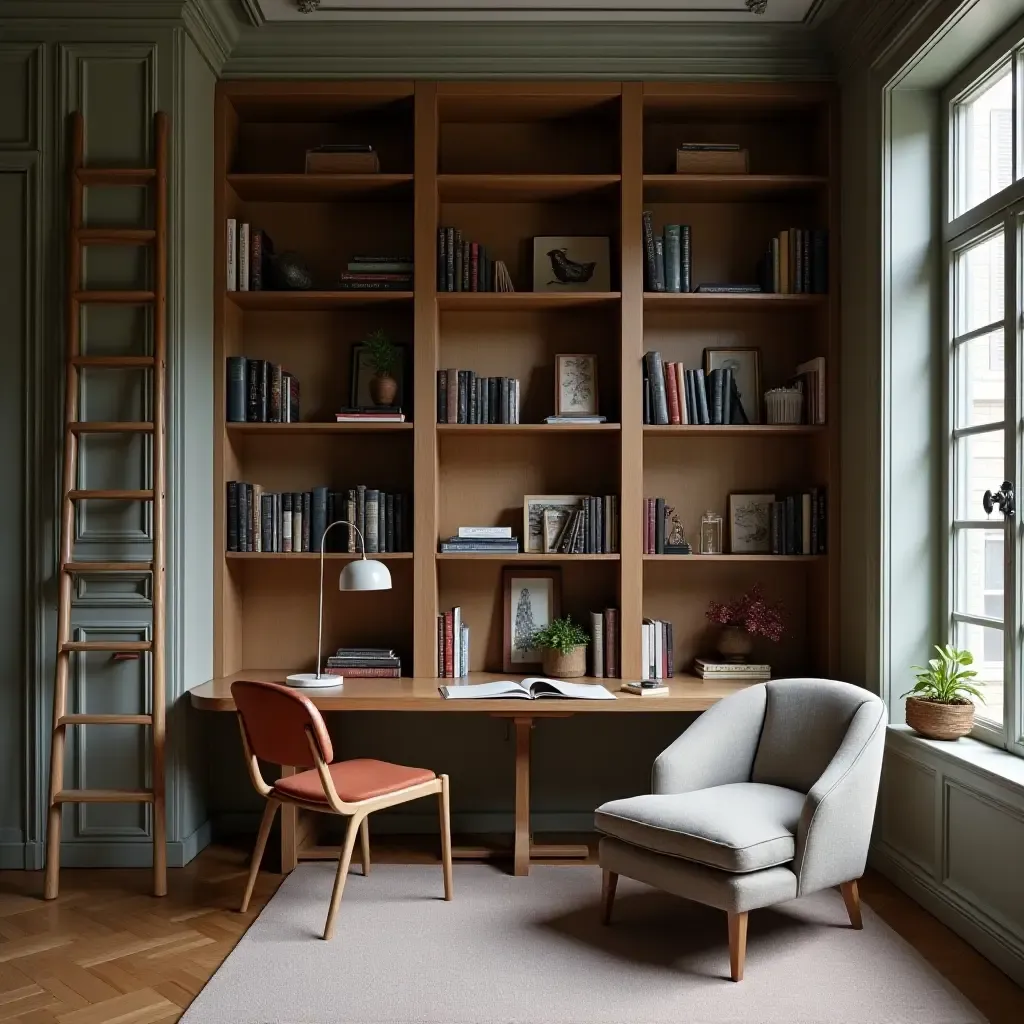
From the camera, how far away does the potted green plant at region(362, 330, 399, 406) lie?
4.10 meters

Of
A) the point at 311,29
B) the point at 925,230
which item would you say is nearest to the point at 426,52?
the point at 311,29

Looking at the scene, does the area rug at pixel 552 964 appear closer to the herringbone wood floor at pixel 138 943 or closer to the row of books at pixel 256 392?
the herringbone wood floor at pixel 138 943

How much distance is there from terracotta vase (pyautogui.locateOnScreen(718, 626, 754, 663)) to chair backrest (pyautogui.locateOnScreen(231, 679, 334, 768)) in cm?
176

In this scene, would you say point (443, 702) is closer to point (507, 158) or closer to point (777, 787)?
point (777, 787)

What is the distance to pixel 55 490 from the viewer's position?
372 centimetres

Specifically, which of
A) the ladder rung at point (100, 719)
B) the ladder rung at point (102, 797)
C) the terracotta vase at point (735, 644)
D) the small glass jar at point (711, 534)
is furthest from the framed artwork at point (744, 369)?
the ladder rung at point (102, 797)

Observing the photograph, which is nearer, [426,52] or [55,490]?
[55,490]

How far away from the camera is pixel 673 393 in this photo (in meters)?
4.07

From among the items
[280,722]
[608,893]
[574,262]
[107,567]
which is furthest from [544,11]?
[608,893]

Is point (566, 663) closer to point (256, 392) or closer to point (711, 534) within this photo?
point (711, 534)

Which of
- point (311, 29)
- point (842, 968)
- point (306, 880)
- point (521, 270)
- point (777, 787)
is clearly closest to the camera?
point (842, 968)

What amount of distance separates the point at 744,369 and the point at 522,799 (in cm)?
202

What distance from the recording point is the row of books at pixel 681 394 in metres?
4.06

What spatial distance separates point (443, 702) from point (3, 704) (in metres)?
1.64
